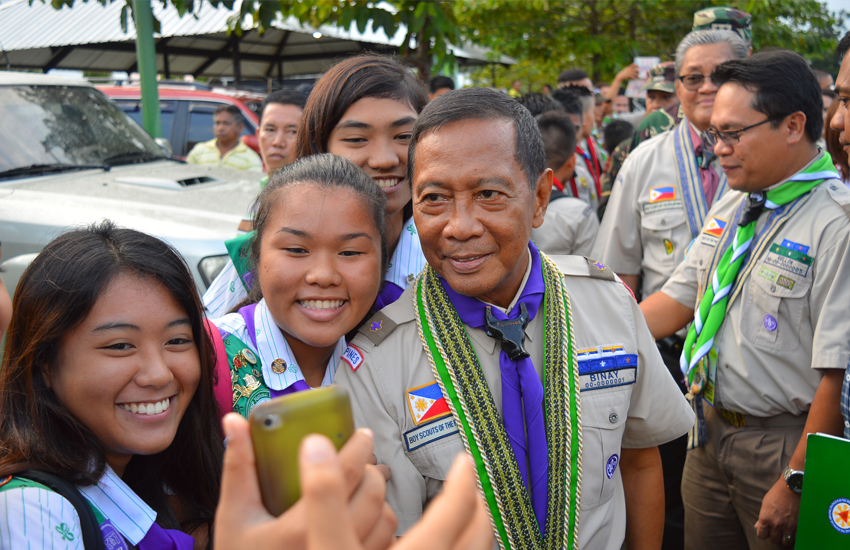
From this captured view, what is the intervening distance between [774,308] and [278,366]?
1884mm

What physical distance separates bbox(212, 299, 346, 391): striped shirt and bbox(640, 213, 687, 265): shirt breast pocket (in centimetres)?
226

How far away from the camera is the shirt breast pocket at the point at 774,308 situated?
241 cm

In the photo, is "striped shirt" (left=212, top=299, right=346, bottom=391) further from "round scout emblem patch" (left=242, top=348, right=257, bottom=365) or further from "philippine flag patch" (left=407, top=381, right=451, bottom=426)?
"philippine flag patch" (left=407, top=381, right=451, bottom=426)

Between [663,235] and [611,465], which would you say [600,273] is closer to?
[611,465]

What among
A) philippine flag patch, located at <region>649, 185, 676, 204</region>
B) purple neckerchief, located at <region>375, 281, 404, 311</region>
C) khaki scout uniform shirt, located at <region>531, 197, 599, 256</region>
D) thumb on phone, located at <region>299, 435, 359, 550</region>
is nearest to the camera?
thumb on phone, located at <region>299, 435, 359, 550</region>

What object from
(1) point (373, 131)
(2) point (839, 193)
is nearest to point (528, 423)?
(1) point (373, 131)

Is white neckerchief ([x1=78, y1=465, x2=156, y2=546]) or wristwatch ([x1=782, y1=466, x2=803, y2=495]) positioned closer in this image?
white neckerchief ([x1=78, y1=465, x2=156, y2=546])

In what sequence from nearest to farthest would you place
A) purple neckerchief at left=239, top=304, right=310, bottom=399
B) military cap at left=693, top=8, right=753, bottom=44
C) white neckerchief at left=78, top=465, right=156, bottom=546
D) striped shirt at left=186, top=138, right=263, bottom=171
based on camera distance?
white neckerchief at left=78, top=465, right=156, bottom=546 → purple neckerchief at left=239, top=304, right=310, bottom=399 → military cap at left=693, top=8, right=753, bottom=44 → striped shirt at left=186, top=138, right=263, bottom=171

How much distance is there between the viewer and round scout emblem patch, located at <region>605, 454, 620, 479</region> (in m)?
1.71

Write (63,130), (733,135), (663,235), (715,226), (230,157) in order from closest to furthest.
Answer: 1. (733,135)
2. (715,226)
3. (663,235)
4. (63,130)
5. (230,157)

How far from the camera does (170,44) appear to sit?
531 inches

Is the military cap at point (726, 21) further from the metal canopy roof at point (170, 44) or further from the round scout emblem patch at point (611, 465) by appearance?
the metal canopy roof at point (170, 44)

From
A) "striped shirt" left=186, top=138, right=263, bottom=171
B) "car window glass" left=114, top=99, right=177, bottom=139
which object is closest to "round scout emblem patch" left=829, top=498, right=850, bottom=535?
"striped shirt" left=186, top=138, right=263, bottom=171

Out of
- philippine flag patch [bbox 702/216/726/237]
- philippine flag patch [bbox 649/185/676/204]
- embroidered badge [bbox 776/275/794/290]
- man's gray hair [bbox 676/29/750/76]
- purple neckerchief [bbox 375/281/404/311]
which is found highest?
man's gray hair [bbox 676/29/750/76]
